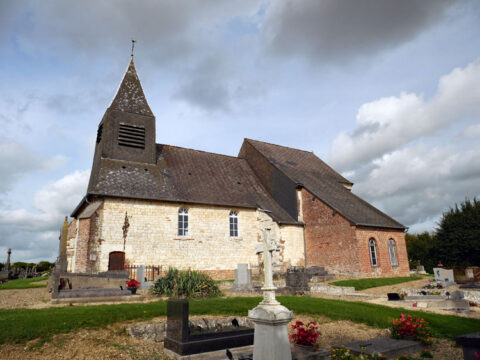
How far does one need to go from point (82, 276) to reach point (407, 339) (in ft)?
39.7

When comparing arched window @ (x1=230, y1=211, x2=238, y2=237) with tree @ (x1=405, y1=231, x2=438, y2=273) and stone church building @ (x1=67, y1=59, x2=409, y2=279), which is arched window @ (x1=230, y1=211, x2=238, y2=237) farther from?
tree @ (x1=405, y1=231, x2=438, y2=273)

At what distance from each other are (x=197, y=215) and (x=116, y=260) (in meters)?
5.44

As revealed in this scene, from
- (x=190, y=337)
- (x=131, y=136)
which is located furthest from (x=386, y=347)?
(x=131, y=136)

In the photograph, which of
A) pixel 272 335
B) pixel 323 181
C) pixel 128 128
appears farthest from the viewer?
pixel 323 181

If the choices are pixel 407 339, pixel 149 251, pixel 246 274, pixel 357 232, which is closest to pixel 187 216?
pixel 149 251

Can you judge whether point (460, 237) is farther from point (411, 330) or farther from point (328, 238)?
point (411, 330)

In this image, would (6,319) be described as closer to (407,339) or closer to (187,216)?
(407,339)

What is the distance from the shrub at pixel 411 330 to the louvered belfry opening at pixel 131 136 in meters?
18.3

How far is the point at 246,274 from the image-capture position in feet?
49.0

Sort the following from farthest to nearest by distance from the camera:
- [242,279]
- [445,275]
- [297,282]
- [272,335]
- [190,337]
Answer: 1. [445,275]
2. [242,279]
3. [297,282]
4. [190,337]
5. [272,335]

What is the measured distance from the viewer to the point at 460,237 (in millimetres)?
22641

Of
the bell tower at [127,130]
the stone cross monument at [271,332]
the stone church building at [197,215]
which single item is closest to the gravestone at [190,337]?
the stone cross monument at [271,332]

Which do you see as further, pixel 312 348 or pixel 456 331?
pixel 456 331

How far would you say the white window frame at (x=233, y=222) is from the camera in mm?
21625
